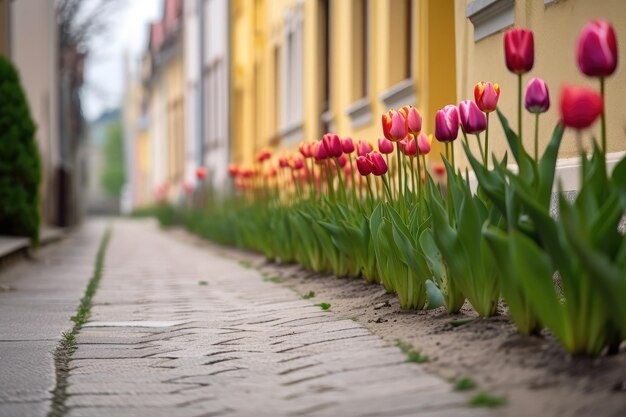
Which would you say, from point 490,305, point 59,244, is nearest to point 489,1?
point 490,305

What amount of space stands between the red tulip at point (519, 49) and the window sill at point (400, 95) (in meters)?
5.92

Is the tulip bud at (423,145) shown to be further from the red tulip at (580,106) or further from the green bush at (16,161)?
the green bush at (16,161)

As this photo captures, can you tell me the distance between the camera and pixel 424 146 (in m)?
6.03

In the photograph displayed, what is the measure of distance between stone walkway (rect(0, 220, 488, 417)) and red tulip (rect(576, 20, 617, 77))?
1.07 metres

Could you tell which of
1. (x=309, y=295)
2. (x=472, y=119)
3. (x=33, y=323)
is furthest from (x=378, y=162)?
(x=33, y=323)

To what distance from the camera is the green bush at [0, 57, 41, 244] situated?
12.4 m

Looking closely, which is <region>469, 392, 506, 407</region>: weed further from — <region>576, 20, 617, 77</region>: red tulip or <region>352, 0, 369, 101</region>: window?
<region>352, 0, 369, 101</region>: window

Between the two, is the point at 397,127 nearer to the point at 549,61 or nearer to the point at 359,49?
the point at 549,61

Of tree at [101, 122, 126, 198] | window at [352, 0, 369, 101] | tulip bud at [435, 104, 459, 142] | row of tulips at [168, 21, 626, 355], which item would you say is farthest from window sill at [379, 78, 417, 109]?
tree at [101, 122, 126, 198]

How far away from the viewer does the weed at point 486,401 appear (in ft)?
10.3

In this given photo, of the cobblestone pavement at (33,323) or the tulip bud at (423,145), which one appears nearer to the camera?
the cobblestone pavement at (33,323)

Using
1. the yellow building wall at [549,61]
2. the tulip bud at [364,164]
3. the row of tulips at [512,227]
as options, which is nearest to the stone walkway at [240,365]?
the row of tulips at [512,227]

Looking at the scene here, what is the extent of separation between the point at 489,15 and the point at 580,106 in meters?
4.23

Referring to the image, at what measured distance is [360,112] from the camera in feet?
40.7
